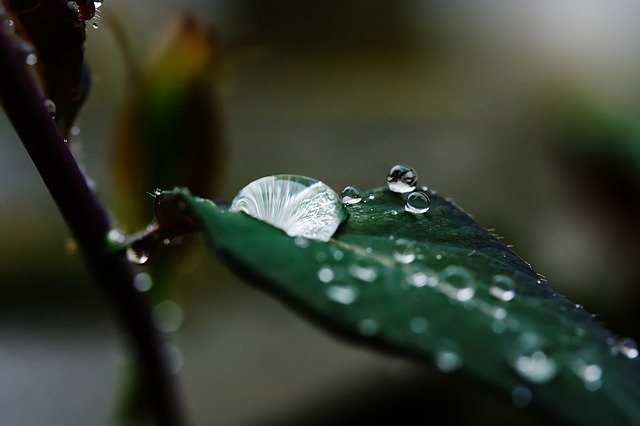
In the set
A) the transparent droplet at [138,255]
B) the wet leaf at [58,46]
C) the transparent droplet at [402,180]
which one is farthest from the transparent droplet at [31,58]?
the transparent droplet at [402,180]

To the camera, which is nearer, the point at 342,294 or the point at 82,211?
the point at 342,294

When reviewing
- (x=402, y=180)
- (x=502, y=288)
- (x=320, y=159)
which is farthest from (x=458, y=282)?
(x=320, y=159)

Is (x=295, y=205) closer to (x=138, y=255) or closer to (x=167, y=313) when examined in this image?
(x=138, y=255)

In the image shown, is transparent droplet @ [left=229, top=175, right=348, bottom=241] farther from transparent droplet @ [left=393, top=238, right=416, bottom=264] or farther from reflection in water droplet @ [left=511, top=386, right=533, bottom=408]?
reflection in water droplet @ [left=511, top=386, right=533, bottom=408]

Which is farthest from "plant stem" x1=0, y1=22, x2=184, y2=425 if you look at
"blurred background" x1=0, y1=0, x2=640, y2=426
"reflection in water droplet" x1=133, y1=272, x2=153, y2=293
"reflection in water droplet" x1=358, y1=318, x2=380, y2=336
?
"reflection in water droplet" x1=358, y1=318, x2=380, y2=336

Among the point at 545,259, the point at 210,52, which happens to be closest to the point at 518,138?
the point at 545,259

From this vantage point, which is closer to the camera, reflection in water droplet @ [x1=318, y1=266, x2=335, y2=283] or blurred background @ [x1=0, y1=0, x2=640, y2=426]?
reflection in water droplet @ [x1=318, y1=266, x2=335, y2=283]

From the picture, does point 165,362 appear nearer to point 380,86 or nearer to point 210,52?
point 210,52
